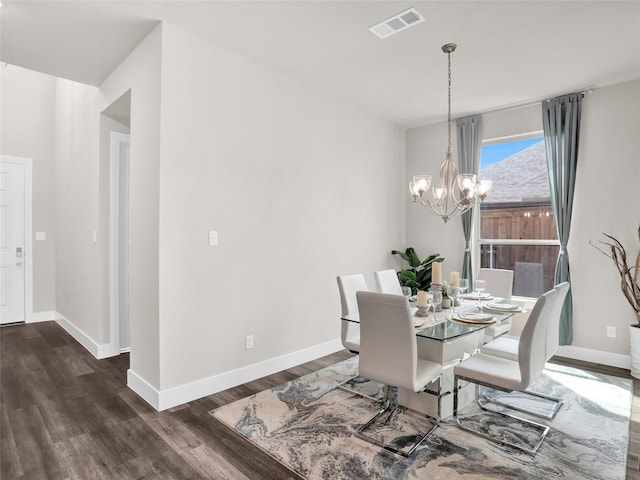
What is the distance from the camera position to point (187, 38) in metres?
2.94

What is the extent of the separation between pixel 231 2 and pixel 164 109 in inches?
35.6

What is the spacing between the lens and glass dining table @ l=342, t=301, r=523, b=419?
2.45 metres

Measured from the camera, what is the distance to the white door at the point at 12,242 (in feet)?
17.3

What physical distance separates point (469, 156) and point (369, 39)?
2536mm

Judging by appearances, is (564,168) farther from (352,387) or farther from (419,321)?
(352,387)

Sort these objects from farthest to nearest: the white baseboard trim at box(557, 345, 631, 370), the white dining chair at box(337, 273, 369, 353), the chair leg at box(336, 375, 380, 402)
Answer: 1. the white baseboard trim at box(557, 345, 631, 370)
2. the white dining chair at box(337, 273, 369, 353)
3. the chair leg at box(336, 375, 380, 402)

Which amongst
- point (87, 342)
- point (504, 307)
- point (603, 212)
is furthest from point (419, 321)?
point (87, 342)

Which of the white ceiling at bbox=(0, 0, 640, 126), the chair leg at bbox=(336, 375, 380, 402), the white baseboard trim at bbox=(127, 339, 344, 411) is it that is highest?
the white ceiling at bbox=(0, 0, 640, 126)

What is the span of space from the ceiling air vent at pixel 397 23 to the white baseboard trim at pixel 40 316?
5.99 metres

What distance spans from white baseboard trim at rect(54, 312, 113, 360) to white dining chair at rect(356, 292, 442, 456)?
2.98 metres

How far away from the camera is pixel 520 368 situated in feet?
7.58

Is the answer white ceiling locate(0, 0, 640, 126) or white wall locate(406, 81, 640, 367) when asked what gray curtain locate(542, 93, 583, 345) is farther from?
white ceiling locate(0, 0, 640, 126)

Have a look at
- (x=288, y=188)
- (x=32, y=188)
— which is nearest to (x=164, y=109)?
(x=288, y=188)

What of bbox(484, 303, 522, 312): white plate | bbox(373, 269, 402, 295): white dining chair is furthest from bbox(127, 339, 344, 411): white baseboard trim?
bbox(484, 303, 522, 312): white plate
